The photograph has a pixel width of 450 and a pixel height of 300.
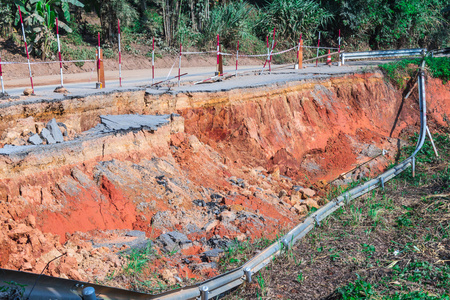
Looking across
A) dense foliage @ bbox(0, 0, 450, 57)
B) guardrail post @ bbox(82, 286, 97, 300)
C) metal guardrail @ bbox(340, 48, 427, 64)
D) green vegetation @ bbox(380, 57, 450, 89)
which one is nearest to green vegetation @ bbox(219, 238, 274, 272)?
guardrail post @ bbox(82, 286, 97, 300)

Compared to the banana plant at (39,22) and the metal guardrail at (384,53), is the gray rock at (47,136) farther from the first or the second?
the metal guardrail at (384,53)

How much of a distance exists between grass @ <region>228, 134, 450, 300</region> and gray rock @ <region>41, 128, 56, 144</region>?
3.39 metres

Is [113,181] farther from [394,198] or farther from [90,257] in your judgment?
[394,198]

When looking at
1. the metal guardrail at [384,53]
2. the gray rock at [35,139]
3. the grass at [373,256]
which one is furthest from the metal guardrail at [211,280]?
the metal guardrail at [384,53]

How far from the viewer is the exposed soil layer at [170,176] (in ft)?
16.6

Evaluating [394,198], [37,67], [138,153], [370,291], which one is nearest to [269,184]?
[394,198]

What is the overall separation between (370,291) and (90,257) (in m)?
3.26

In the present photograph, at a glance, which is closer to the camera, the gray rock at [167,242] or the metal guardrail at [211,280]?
the metal guardrail at [211,280]

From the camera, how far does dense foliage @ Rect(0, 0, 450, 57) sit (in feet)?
63.6

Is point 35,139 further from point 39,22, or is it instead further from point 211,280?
point 39,22

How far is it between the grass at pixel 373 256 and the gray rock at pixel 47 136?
3.39m

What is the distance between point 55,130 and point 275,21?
18473mm

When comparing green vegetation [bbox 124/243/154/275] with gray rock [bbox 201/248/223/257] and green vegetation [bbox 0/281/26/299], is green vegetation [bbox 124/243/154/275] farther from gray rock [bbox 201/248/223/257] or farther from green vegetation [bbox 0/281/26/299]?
green vegetation [bbox 0/281/26/299]

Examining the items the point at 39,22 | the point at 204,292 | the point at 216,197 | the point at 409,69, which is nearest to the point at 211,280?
the point at 204,292
